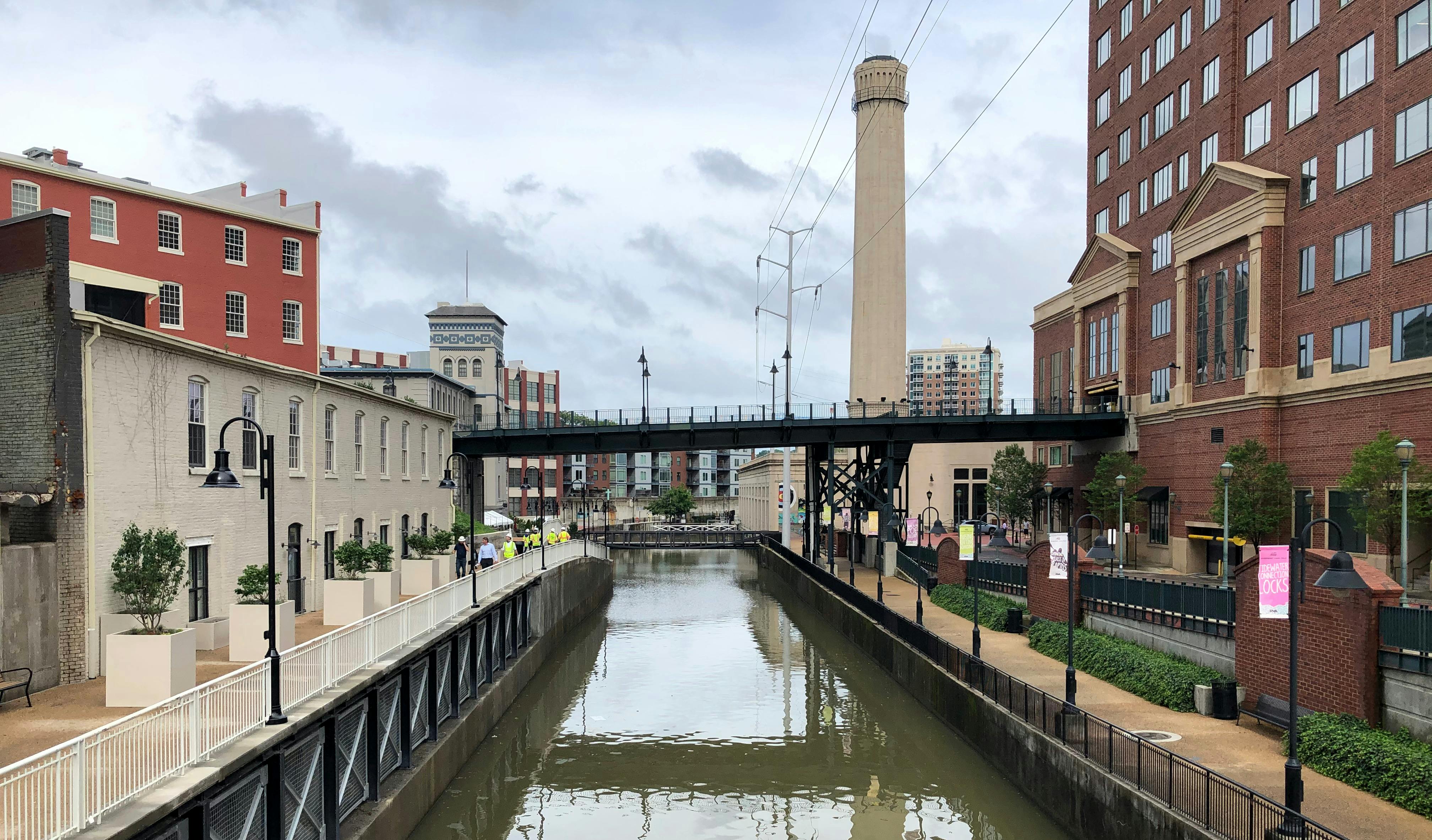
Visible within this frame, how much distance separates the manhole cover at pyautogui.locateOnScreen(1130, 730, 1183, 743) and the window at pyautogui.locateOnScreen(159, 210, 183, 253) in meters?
35.6

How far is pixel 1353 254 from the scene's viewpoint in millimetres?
40250

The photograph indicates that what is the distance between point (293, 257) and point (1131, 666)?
115ft

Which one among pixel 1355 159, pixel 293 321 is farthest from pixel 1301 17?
pixel 293 321

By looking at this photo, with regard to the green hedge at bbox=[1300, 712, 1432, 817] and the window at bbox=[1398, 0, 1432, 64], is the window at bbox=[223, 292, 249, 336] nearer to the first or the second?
the green hedge at bbox=[1300, 712, 1432, 817]

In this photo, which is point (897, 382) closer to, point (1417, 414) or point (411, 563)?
point (1417, 414)

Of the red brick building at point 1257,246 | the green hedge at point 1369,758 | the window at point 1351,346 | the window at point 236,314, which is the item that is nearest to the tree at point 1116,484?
the red brick building at point 1257,246

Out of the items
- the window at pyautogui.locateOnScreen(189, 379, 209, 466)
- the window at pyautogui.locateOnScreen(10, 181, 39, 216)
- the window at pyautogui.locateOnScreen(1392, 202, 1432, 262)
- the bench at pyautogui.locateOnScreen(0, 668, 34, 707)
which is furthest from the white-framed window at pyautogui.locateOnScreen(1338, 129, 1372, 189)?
the window at pyautogui.locateOnScreen(10, 181, 39, 216)

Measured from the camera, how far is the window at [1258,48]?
4703cm

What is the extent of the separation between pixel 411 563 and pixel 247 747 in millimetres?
21610

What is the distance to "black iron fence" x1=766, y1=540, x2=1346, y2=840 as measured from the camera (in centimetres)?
1350

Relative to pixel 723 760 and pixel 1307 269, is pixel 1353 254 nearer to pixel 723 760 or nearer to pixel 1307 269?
pixel 1307 269

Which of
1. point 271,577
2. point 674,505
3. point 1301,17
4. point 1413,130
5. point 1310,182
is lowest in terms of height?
point 674,505

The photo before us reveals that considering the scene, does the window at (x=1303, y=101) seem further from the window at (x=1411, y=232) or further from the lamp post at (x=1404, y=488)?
the lamp post at (x=1404, y=488)

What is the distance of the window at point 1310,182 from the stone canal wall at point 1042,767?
24576mm
